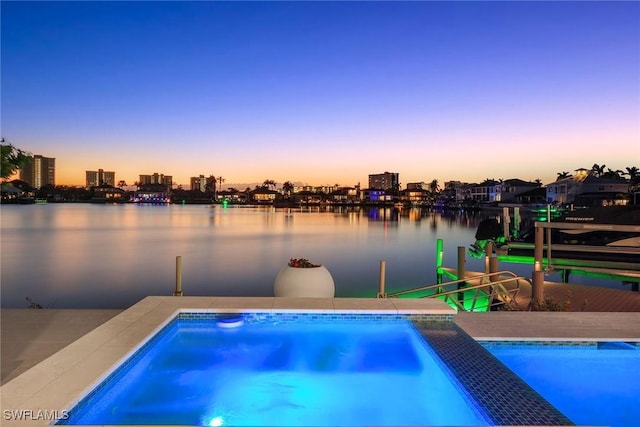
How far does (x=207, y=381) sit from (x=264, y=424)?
4.22ft

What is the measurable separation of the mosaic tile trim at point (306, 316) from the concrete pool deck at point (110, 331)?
0.08 meters

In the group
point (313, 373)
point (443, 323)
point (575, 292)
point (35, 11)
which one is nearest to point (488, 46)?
point (575, 292)

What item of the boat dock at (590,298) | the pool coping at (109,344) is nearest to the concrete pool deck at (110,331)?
the pool coping at (109,344)

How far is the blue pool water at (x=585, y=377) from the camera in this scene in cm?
498

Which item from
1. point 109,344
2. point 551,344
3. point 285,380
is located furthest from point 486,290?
point 109,344

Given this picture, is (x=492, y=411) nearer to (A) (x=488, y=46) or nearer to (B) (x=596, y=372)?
(B) (x=596, y=372)

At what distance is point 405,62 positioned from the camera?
76.8 ft

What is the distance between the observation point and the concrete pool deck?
12.5ft

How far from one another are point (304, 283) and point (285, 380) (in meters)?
2.35

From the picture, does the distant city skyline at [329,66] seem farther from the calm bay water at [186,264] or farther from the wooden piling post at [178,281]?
the wooden piling post at [178,281]

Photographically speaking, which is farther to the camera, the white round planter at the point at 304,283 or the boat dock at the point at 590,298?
the boat dock at the point at 590,298

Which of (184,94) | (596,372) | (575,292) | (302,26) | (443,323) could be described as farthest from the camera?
(184,94)

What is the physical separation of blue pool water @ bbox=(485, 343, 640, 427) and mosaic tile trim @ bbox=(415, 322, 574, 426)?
0.64 meters

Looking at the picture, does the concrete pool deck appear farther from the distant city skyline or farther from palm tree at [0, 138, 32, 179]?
the distant city skyline
